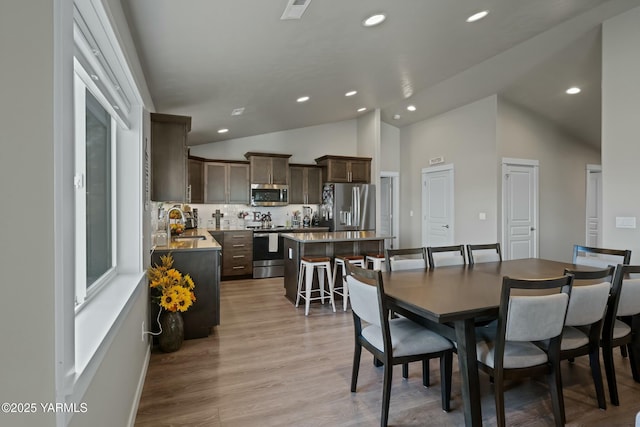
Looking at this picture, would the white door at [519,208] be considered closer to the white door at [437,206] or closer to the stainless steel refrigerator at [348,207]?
the white door at [437,206]

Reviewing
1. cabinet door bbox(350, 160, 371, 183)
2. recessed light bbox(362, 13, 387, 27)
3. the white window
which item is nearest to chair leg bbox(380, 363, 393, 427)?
the white window

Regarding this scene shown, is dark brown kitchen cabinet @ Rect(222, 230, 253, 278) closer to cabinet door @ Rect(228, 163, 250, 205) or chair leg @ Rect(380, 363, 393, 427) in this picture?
cabinet door @ Rect(228, 163, 250, 205)

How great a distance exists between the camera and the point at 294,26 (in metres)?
2.53

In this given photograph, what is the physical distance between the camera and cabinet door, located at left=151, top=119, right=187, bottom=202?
10.5 ft

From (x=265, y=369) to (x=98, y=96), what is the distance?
2222 millimetres

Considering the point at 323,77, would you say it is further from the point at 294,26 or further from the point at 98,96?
the point at 98,96

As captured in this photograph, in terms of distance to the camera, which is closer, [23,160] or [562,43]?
[23,160]

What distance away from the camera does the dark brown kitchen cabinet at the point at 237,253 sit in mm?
5957

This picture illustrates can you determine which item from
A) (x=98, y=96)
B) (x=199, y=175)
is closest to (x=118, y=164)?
(x=98, y=96)

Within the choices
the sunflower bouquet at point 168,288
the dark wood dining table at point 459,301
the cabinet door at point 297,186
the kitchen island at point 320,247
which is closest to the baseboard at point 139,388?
the sunflower bouquet at point 168,288

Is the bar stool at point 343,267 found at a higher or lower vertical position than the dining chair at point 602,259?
lower

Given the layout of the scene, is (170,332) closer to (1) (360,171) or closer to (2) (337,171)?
(2) (337,171)

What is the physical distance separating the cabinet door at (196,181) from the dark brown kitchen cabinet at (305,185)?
1.75 m

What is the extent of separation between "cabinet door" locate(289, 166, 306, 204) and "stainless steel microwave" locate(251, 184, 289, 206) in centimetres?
24
